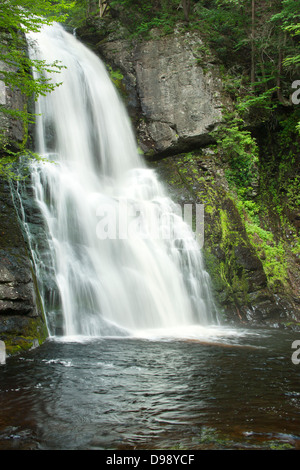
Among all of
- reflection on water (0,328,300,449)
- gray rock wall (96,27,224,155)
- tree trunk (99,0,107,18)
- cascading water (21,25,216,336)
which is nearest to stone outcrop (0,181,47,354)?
reflection on water (0,328,300,449)

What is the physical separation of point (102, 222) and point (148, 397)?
6.23 m

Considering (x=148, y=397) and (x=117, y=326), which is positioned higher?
(x=148, y=397)

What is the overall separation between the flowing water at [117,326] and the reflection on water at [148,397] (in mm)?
17

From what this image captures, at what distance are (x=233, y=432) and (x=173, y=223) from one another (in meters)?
8.34

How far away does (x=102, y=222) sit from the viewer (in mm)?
9430

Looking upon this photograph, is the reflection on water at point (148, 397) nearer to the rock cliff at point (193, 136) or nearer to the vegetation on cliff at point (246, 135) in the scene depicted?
the rock cliff at point (193, 136)

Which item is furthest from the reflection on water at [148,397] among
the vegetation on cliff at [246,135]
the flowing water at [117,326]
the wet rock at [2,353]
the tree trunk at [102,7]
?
the tree trunk at [102,7]

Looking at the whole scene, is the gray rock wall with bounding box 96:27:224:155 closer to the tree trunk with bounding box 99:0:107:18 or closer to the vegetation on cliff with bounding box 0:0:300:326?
the vegetation on cliff with bounding box 0:0:300:326

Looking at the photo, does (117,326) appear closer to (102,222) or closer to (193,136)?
(102,222)

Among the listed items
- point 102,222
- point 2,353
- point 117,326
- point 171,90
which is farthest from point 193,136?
point 2,353

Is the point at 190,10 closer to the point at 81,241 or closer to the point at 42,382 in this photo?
the point at 81,241

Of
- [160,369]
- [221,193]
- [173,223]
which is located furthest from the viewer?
[221,193]

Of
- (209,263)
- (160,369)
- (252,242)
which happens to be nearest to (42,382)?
(160,369)

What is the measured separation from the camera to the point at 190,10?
15219 mm
